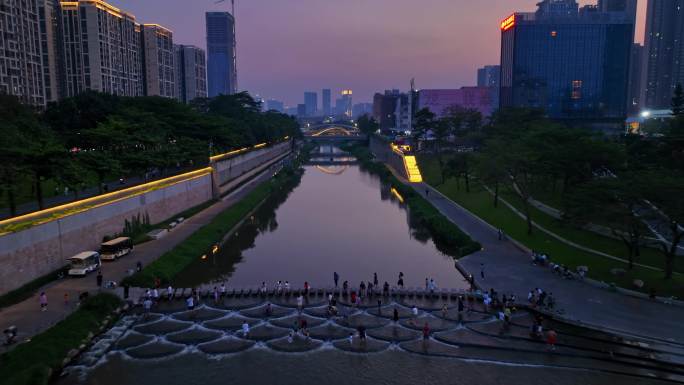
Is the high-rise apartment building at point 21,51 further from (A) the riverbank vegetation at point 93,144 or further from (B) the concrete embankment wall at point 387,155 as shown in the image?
(B) the concrete embankment wall at point 387,155

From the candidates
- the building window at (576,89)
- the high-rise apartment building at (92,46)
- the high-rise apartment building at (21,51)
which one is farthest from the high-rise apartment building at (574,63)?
the high-rise apartment building at (21,51)

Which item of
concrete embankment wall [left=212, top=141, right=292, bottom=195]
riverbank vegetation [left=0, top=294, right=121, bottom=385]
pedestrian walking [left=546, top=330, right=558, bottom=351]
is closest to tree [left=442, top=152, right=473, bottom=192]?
concrete embankment wall [left=212, top=141, right=292, bottom=195]

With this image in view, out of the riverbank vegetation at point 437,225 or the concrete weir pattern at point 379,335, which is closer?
the concrete weir pattern at point 379,335

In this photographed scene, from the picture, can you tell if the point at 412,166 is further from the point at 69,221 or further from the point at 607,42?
the point at 607,42

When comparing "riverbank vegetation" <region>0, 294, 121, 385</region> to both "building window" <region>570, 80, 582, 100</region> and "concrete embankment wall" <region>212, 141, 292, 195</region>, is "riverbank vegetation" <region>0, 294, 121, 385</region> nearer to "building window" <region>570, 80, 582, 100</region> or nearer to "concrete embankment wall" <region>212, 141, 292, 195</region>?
"concrete embankment wall" <region>212, 141, 292, 195</region>

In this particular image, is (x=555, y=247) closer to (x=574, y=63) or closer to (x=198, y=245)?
(x=198, y=245)

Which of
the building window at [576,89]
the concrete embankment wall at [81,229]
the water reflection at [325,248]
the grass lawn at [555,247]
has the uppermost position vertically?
the building window at [576,89]

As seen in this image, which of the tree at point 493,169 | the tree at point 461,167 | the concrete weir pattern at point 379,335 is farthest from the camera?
the tree at point 461,167
